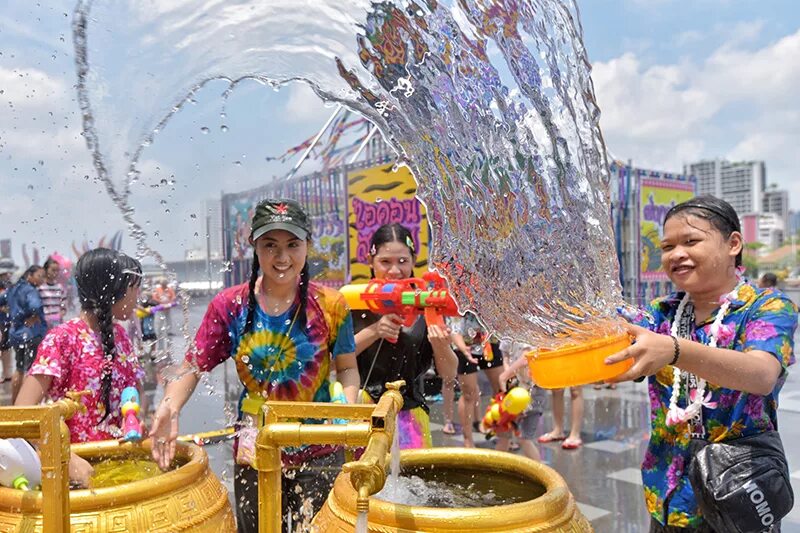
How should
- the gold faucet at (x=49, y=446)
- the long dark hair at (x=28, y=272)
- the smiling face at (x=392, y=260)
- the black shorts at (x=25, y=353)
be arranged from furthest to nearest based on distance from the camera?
1. the long dark hair at (x=28, y=272)
2. the black shorts at (x=25, y=353)
3. the smiling face at (x=392, y=260)
4. the gold faucet at (x=49, y=446)

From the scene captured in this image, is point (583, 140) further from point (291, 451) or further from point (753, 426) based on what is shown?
point (291, 451)

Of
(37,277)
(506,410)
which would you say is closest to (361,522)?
(506,410)

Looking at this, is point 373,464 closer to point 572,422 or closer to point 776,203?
point 572,422

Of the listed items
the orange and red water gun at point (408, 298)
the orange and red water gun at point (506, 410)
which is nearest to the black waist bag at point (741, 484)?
the orange and red water gun at point (408, 298)

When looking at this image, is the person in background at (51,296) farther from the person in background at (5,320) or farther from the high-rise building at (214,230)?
the high-rise building at (214,230)

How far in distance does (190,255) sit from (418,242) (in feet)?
19.1

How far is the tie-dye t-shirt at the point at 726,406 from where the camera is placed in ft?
4.85

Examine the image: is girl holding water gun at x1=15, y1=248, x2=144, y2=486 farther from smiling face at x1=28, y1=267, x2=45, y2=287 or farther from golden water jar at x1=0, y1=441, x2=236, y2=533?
smiling face at x1=28, y1=267, x2=45, y2=287

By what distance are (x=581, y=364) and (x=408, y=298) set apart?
3.37 feet

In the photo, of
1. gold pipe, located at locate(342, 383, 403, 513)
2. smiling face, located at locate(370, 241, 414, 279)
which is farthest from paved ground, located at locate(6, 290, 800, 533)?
gold pipe, located at locate(342, 383, 403, 513)

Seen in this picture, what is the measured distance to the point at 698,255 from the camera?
1.56 meters

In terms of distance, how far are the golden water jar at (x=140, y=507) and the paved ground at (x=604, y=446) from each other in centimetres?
59

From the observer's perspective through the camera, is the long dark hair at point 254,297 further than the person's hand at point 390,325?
No

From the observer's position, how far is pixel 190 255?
5.65 feet
